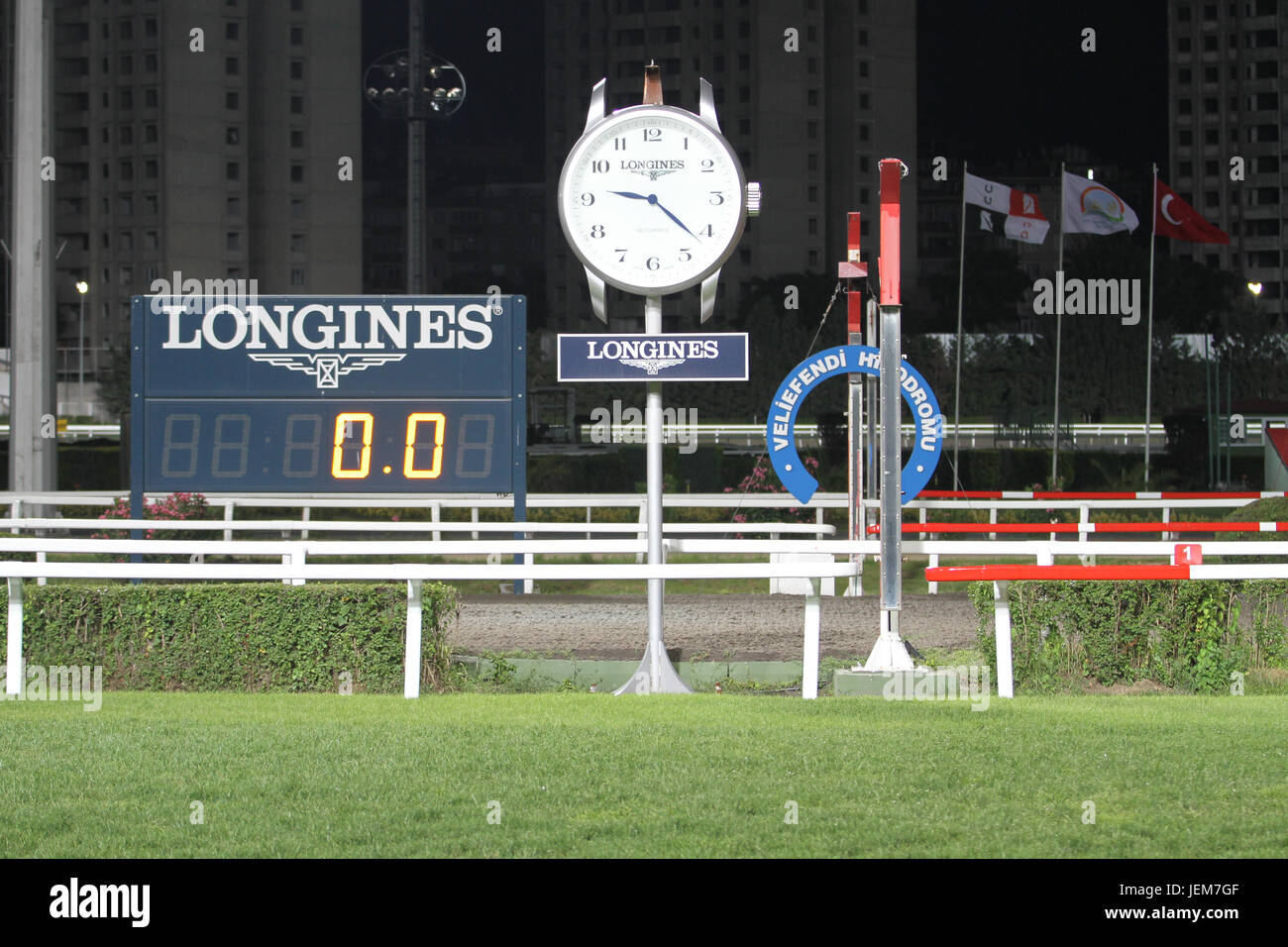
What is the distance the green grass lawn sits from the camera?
4.43m

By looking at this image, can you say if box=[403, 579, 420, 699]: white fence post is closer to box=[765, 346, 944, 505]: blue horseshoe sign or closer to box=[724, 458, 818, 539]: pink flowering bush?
box=[765, 346, 944, 505]: blue horseshoe sign

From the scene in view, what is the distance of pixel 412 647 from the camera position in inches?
296

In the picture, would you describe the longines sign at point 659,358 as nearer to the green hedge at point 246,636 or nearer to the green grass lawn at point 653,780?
the green hedge at point 246,636

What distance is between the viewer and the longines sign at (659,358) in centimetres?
862

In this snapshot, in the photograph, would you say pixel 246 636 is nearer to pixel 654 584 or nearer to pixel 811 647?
pixel 654 584

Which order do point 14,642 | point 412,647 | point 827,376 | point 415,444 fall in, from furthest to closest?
point 415,444 → point 827,376 → point 14,642 → point 412,647

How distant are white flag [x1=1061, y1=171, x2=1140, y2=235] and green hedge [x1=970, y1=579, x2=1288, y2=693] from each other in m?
17.3

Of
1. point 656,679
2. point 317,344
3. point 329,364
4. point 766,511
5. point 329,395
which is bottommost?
point 656,679

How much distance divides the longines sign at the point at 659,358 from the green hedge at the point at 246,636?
5.22 ft

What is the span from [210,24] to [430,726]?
8768 cm

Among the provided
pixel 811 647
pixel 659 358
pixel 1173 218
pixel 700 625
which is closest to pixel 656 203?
pixel 659 358

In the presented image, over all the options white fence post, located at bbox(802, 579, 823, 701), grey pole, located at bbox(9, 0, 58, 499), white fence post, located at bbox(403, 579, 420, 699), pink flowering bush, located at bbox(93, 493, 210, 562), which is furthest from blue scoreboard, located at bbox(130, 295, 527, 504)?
white fence post, located at bbox(802, 579, 823, 701)

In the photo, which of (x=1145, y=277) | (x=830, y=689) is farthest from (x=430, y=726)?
(x=1145, y=277)

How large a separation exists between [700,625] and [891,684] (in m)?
4.25
